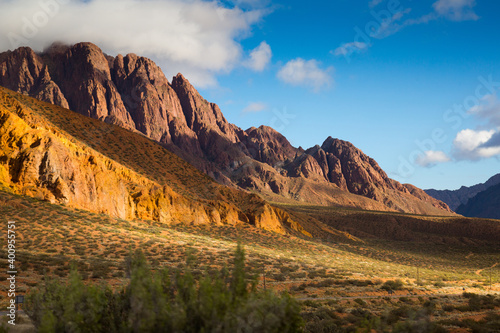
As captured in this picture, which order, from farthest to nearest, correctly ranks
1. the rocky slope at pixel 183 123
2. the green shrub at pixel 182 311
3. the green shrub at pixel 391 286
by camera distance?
the rocky slope at pixel 183 123 → the green shrub at pixel 391 286 → the green shrub at pixel 182 311

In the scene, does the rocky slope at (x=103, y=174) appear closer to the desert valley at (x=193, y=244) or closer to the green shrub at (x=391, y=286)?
the desert valley at (x=193, y=244)

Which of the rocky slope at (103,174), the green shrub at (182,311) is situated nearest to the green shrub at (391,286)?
the green shrub at (182,311)

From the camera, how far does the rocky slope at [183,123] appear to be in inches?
5433

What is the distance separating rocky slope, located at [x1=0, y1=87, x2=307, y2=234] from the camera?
27203 millimetres

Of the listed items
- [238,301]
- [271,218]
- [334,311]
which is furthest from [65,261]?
[271,218]

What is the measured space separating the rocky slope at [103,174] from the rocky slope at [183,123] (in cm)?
8019

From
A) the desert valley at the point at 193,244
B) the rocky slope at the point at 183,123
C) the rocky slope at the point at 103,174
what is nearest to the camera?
the desert valley at the point at 193,244

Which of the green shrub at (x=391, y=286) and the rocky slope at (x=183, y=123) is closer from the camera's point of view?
the green shrub at (x=391, y=286)

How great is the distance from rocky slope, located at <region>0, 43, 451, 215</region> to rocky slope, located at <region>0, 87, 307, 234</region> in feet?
263

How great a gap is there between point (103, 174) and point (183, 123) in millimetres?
136093

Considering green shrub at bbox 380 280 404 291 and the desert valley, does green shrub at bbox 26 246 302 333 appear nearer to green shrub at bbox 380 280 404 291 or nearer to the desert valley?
the desert valley

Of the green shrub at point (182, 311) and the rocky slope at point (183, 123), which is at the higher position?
the rocky slope at point (183, 123)

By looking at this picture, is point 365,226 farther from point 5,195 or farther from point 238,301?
point 238,301

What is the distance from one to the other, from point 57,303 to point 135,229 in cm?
2487
